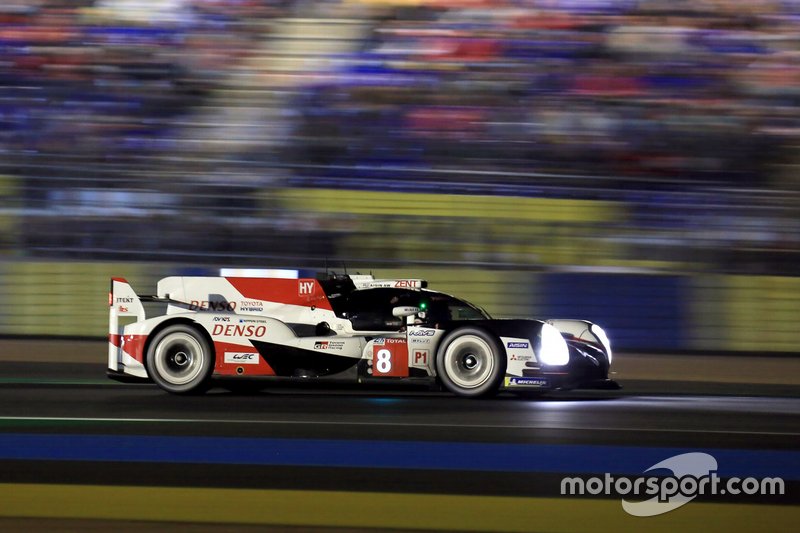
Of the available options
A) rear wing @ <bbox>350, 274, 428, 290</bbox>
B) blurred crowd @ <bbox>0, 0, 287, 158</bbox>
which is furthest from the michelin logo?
blurred crowd @ <bbox>0, 0, 287, 158</bbox>

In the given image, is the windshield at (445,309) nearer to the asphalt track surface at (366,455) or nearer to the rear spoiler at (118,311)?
the asphalt track surface at (366,455)

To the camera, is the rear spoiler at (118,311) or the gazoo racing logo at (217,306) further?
the gazoo racing logo at (217,306)

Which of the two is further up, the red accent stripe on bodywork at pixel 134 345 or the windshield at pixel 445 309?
the windshield at pixel 445 309

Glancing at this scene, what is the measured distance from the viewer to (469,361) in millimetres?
8438

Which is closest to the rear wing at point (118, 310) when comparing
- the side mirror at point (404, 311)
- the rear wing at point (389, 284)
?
the rear wing at point (389, 284)

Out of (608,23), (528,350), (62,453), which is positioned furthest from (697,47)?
(62,453)

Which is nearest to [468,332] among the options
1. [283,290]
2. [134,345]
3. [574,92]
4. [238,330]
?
[283,290]

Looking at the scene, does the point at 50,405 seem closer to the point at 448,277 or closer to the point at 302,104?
the point at 448,277

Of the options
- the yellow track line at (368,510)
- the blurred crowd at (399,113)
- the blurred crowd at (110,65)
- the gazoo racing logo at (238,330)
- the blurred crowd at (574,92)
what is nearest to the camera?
the yellow track line at (368,510)

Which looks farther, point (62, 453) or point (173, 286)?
point (173, 286)

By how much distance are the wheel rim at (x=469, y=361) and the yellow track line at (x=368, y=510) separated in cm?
Result: 323

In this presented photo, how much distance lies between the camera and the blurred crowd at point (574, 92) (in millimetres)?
13125

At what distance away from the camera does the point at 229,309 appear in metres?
8.78

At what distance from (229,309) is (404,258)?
4139 mm
